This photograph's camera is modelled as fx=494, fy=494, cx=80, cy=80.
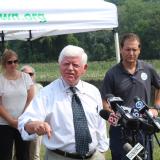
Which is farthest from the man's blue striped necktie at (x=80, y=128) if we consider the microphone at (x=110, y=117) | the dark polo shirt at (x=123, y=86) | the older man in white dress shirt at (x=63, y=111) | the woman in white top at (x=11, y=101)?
the woman in white top at (x=11, y=101)

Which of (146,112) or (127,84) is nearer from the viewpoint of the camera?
(146,112)

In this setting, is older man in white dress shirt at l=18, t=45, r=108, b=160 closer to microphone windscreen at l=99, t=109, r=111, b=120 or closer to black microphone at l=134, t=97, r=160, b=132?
microphone windscreen at l=99, t=109, r=111, b=120

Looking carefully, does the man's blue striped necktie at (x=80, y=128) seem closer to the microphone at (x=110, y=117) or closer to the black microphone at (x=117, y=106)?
the microphone at (x=110, y=117)

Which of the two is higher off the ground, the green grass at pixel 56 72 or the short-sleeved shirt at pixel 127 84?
the short-sleeved shirt at pixel 127 84

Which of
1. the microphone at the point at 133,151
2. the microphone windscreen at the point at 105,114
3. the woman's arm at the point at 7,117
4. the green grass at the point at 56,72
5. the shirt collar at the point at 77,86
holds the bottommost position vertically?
the green grass at the point at 56,72

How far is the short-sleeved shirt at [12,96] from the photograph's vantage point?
555 centimetres

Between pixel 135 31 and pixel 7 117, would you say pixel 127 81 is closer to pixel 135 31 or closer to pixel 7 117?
pixel 7 117

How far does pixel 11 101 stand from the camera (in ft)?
18.3

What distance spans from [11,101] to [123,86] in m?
1.43

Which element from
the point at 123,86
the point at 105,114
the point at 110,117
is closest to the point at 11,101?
the point at 123,86

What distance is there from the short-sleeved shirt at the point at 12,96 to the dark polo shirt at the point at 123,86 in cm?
117

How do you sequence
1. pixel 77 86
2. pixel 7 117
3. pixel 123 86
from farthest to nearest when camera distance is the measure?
pixel 7 117
pixel 123 86
pixel 77 86

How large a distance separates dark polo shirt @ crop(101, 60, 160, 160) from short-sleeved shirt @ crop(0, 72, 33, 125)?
1.17m

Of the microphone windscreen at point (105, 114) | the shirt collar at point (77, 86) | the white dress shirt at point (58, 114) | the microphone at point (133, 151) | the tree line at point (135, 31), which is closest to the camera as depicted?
the microphone at point (133, 151)
